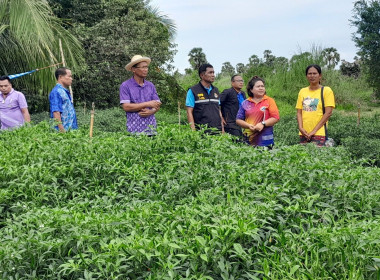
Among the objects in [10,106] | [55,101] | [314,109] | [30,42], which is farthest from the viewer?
[30,42]

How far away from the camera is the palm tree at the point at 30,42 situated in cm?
918

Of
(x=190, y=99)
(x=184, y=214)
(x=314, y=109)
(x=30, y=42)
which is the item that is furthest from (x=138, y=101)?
(x=30, y=42)

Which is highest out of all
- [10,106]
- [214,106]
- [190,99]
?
[10,106]

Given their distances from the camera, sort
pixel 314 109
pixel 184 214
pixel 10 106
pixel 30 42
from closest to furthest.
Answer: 1. pixel 184 214
2. pixel 314 109
3. pixel 10 106
4. pixel 30 42

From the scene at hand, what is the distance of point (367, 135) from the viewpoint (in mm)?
9336

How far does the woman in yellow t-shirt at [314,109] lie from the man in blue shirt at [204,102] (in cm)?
112

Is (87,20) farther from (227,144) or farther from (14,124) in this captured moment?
(227,144)

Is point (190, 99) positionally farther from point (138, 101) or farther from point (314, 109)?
point (314, 109)

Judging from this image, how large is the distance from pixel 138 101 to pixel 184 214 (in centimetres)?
346

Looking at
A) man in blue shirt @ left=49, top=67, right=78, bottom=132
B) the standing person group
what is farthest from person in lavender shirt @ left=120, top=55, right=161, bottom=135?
man in blue shirt @ left=49, top=67, right=78, bottom=132

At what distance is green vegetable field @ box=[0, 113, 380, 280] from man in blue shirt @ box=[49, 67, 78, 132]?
5.63 feet

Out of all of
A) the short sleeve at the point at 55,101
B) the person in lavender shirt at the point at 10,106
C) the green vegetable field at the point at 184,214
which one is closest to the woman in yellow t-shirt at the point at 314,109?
the green vegetable field at the point at 184,214

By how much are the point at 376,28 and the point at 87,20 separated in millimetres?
10383

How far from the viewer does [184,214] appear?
2.80 metres
